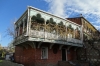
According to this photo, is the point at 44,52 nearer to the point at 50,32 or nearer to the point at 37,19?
the point at 50,32

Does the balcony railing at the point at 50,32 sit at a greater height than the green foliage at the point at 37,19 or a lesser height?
lesser

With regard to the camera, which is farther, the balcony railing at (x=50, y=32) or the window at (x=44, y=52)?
the window at (x=44, y=52)

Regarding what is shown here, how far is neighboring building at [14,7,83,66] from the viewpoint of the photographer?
14022mm

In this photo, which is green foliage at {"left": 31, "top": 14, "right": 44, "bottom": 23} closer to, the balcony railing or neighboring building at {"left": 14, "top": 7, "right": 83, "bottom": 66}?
neighboring building at {"left": 14, "top": 7, "right": 83, "bottom": 66}

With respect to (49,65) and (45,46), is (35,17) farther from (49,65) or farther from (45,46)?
(49,65)

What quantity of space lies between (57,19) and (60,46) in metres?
3.49

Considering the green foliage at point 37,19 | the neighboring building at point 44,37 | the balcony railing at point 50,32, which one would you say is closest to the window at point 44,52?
Result: the neighboring building at point 44,37

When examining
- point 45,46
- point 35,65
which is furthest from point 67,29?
point 35,65

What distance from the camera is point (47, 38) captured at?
14883 millimetres

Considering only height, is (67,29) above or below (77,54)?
above

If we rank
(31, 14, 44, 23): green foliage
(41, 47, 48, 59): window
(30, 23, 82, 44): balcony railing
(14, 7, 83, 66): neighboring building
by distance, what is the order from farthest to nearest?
(41, 47, 48, 59): window, (31, 14, 44, 23): green foliage, (30, 23, 82, 44): balcony railing, (14, 7, 83, 66): neighboring building

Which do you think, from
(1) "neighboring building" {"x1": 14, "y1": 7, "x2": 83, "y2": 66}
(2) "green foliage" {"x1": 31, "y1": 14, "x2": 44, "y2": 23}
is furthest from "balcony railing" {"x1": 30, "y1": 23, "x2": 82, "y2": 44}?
(2) "green foliage" {"x1": 31, "y1": 14, "x2": 44, "y2": 23}

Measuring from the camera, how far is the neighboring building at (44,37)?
46.0 feet

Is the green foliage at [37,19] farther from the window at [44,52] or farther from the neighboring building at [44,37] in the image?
the window at [44,52]
